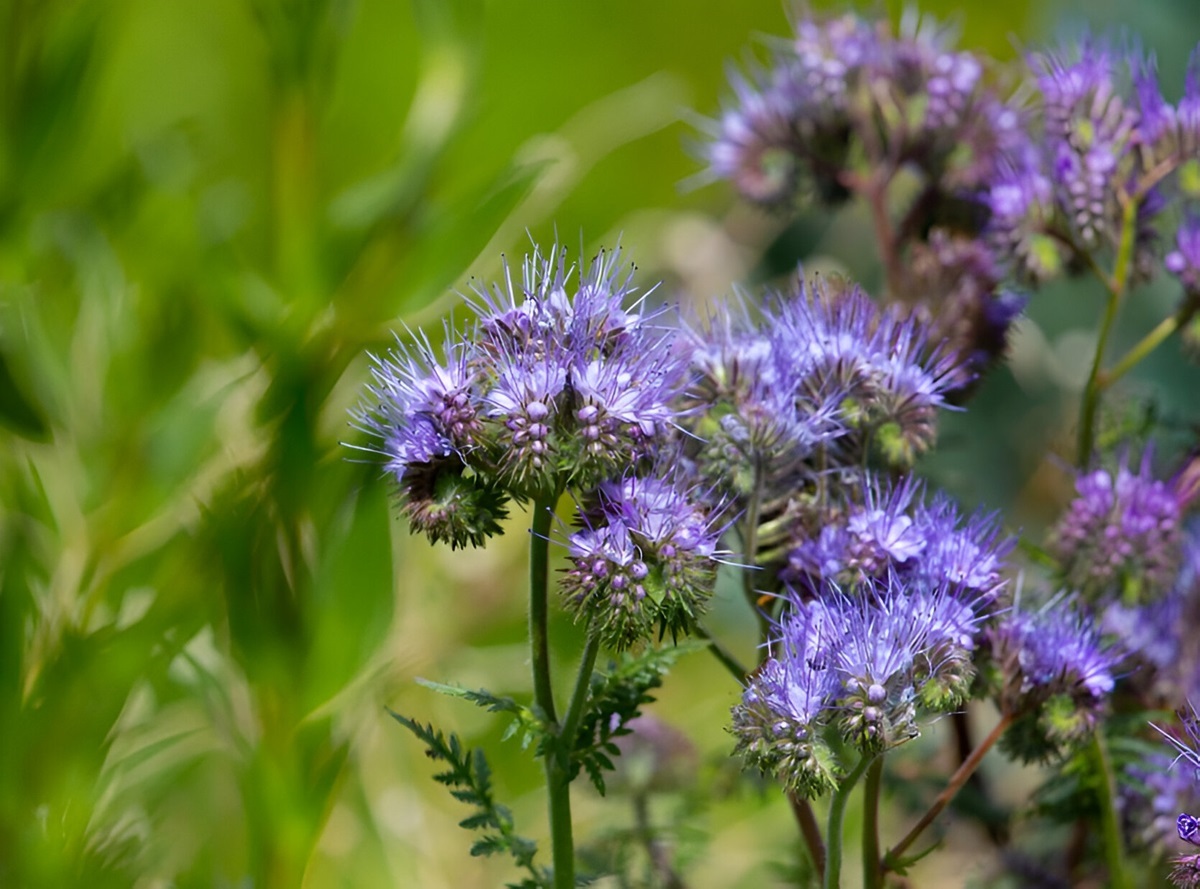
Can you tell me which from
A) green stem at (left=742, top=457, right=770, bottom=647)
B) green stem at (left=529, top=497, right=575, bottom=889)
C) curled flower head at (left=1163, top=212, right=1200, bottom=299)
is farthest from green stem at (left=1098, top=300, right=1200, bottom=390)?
green stem at (left=529, top=497, right=575, bottom=889)

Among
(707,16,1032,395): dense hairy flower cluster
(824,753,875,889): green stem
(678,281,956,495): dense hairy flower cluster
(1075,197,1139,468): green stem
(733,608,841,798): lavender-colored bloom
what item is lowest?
(824,753,875,889): green stem

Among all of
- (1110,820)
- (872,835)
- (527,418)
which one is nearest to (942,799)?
(872,835)

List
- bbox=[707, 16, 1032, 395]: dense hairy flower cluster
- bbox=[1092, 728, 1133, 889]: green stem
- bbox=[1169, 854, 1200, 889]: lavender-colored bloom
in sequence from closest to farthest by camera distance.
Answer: bbox=[1169, 854, 1200, 889]: lavender-colored bloom < bbox=[1092, 728, 1133, 889]: green stem < bbox=[707, 16, 1032, 395]: dense hairy flower cluster

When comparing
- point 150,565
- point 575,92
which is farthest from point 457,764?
point 575,92

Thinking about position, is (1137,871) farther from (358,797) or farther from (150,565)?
(150,565)

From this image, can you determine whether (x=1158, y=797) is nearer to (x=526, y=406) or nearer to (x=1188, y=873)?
(x=1188, y=873)

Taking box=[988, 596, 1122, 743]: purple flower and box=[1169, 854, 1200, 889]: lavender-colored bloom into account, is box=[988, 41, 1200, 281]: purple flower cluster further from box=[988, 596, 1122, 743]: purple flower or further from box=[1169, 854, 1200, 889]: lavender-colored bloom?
box=[1169, 854, 1200, 889]: lavender-colored bloom

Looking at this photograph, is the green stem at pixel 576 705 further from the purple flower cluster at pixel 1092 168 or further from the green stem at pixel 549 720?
the purple flower cluster at pixel 1092 168

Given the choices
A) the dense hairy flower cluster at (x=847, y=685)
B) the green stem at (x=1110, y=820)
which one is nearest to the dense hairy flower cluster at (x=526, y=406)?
the dense hairy flower cluster at (x=847, y=685)

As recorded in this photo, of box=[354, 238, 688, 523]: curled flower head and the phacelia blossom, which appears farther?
the phacelia blossom
